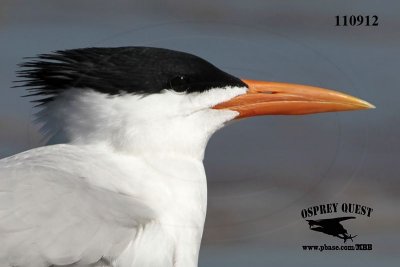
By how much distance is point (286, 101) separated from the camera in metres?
5.79

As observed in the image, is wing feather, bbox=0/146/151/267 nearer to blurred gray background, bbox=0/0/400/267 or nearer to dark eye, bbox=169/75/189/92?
dark eye, bbox=169/75/189/92

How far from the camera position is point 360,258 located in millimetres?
7461

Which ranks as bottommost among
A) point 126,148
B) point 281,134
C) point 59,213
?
point 281,134

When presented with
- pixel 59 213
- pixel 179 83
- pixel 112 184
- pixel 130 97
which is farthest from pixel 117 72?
pixel 59 213

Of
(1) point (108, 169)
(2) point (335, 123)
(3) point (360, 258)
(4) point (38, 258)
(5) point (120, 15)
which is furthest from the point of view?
(5) point (120, 15)

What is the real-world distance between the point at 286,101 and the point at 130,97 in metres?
0.69

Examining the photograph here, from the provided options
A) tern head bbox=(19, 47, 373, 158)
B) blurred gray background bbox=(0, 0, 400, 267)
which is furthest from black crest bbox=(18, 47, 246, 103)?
blurred gray background bbox=(0, 0, 400, 267)

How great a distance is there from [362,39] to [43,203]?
12.2ft

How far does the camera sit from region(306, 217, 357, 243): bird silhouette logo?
738 cm

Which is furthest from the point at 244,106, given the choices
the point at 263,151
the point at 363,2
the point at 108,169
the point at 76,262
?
the point at 363,2

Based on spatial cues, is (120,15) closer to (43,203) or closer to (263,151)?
(263,151)

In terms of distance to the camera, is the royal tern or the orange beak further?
the orange beak

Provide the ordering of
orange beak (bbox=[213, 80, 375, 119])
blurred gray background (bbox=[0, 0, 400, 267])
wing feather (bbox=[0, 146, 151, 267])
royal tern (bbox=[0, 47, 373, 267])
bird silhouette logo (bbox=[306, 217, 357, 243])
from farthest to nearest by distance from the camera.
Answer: bird silhouette logo (bbox=[306, 217, 357, 243]) → blurred gray background (bbox=[0, 0, 400, 267]) → orange beak (bbox=[213, 80, 375, 119]) → royal tern (bbox=[0, 47, 373, 267]) → wing feather (bbox=[0, 146, 151, 267])

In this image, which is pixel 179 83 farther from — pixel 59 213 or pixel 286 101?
pixel 59 213
